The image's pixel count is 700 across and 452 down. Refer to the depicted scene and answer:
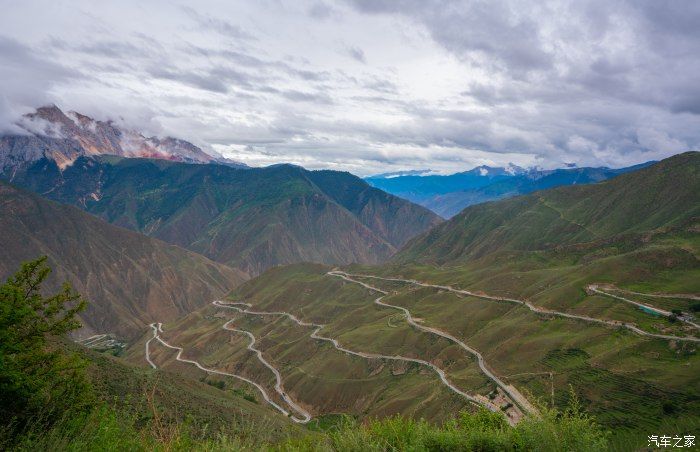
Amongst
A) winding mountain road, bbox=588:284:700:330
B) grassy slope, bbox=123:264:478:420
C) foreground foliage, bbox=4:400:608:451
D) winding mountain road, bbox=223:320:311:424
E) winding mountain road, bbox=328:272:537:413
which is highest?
foreground foliage, bbox=4:400:608:451

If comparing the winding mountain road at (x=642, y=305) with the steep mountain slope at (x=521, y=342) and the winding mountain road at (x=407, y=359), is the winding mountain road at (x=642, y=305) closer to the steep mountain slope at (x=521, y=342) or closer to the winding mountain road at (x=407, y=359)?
the steep mountain slope at (x=521, y=342)

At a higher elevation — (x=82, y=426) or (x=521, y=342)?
(x=82, y=426)

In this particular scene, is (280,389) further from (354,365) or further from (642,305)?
(642,305)

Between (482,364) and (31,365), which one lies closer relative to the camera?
(31,365)

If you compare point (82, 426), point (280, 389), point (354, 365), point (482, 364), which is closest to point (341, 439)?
point (82, 426)

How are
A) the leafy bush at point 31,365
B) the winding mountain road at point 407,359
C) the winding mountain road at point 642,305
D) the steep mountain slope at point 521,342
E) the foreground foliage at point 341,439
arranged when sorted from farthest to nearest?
the winding mountain road at point 642,305
the winding mountain road at point 407,359
the steep mountain slope at point 521,342
the leafy bush at point 31,365
the foreground foliage at point 341,439

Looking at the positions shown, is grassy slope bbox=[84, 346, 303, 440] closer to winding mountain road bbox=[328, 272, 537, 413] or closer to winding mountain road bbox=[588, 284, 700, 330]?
winding mountain road bbox=[328, 272, 537, 413]

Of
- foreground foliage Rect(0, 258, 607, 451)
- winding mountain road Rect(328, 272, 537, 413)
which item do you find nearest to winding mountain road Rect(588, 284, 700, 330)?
winding mountain road Rect(328, 272, 537, 413)

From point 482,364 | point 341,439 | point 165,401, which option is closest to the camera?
point 341,439

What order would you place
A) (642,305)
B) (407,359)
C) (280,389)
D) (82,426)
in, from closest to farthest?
1. (82,426)
2. (642,305)
3. (407,359)
4. (280,389)

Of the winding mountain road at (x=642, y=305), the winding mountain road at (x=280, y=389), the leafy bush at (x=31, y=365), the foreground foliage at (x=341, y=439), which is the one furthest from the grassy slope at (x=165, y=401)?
the winding mountain road at (x=642, y=305)

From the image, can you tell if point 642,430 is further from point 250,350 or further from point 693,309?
point 250,350
